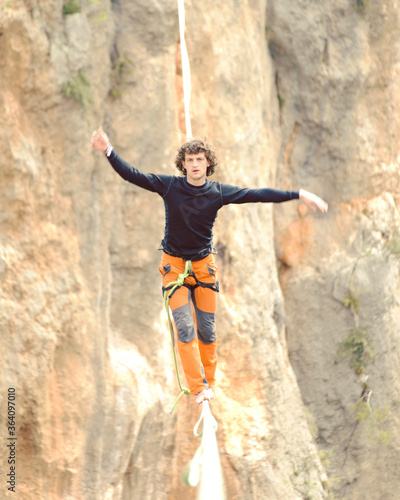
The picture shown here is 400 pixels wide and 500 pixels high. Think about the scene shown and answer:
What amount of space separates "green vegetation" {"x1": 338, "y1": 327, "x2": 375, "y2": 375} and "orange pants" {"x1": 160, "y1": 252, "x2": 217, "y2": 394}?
301 inches

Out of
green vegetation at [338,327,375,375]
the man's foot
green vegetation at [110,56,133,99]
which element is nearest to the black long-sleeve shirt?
the man's foot

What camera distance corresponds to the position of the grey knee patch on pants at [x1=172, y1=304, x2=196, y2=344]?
6004 mm

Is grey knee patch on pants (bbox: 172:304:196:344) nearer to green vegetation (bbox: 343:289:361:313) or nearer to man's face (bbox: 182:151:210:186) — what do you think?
A: man's face (bbox: 182:151:210:186)

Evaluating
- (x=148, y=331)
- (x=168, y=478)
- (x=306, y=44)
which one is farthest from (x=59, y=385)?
(x=306, y=44)

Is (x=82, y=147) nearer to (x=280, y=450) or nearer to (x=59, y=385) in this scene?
(x=59, y=385)

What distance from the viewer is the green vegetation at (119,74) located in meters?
9.66

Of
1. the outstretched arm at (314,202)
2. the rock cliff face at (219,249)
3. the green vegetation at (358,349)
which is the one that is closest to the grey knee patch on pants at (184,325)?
the outstretched arm at (314,202)

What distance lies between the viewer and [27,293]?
8.26m

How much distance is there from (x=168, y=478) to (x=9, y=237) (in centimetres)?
422

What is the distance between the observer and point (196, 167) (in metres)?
5.82

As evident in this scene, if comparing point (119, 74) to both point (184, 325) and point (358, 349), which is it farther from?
point (358, 349)

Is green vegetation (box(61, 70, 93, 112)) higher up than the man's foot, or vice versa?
green vegetation (box(61, 70, 93, 112))

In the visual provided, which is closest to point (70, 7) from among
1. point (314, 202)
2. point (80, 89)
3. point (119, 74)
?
point (80, 89)

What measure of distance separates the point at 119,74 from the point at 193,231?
14.4ft
